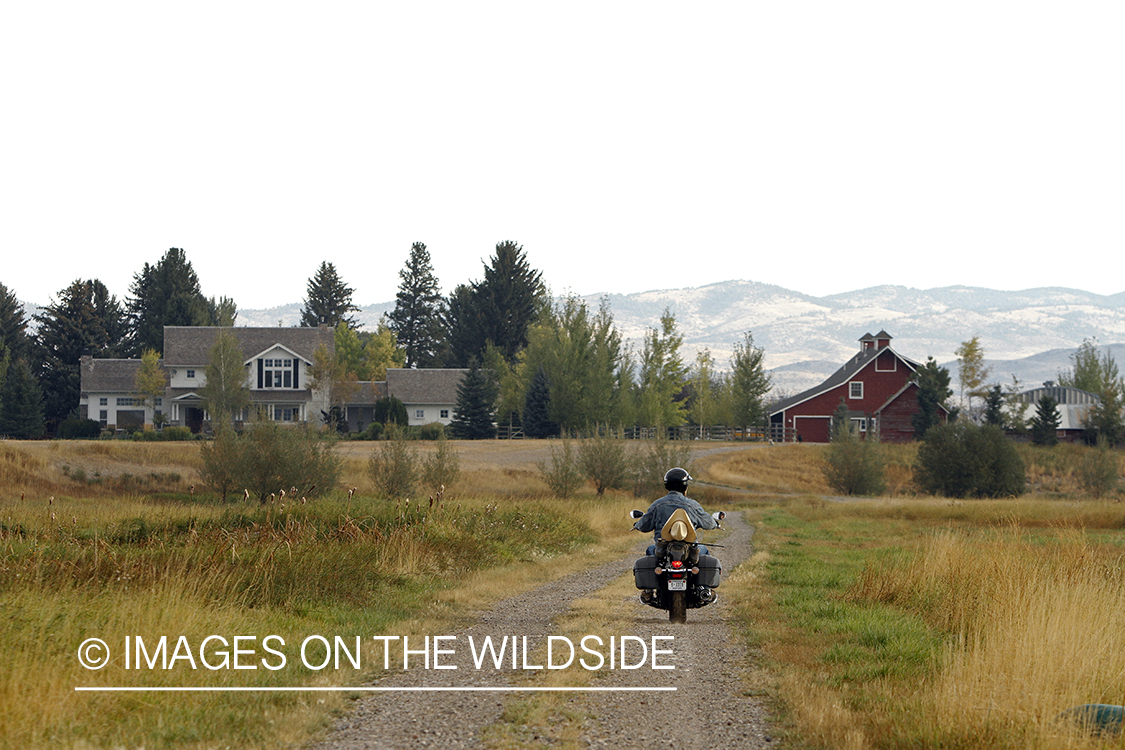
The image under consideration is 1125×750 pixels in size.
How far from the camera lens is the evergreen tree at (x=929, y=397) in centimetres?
8069

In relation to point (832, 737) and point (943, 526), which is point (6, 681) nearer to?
point (832, 737)

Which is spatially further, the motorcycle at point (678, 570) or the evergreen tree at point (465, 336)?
the evergreen tree at point (465, 336)

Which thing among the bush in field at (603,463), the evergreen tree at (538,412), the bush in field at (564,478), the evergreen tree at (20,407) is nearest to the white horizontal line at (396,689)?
the bush in field at (564,478)

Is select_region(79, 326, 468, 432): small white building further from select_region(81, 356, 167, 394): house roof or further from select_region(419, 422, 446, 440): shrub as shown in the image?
select_region(419, 422, 446, 440): shrub

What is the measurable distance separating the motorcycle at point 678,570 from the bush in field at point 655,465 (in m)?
30.6

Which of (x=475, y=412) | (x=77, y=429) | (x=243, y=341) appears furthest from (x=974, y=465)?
(x=77, y=429)

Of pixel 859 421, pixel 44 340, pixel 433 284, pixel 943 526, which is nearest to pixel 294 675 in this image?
pixel 943 526

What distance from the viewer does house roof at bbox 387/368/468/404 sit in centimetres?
8819

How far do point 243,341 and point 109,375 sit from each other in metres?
11.6

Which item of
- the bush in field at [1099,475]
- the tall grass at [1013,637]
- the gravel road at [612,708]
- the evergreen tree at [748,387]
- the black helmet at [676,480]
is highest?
the evergreen tree at [748,387]

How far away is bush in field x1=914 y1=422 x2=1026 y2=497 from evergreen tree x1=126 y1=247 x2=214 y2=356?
69.9 meters

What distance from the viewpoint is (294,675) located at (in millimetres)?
8906

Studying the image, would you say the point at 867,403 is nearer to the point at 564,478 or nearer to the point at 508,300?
the point at 508,300

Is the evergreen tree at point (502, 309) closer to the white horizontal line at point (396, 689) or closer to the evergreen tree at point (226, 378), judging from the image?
the evergreen tree at point (226, 378)
